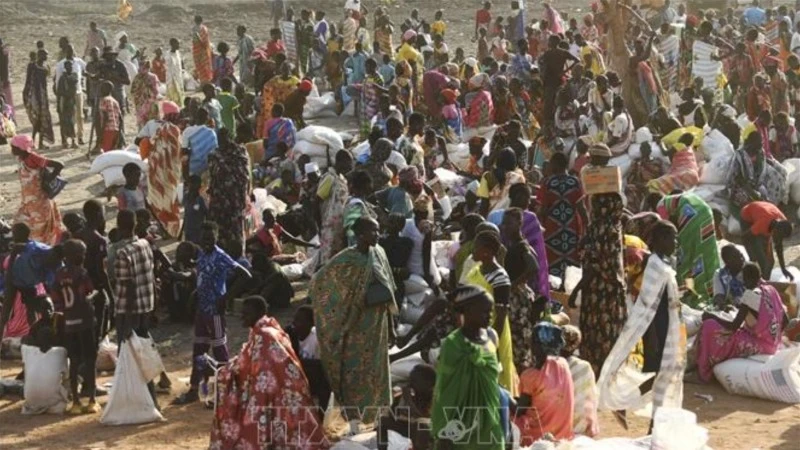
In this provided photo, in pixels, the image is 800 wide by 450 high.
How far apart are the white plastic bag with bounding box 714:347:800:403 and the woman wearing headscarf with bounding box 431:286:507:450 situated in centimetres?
353

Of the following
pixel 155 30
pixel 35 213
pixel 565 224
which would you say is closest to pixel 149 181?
pixel 35 213

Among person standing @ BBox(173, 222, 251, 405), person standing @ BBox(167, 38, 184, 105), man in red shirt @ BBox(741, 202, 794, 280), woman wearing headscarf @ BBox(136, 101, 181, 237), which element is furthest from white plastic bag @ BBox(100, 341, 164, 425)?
person standing @ BBox(167, 38, 184, 105)

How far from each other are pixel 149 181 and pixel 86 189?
8.86 ft

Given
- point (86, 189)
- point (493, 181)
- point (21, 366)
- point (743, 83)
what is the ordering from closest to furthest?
point (21, 366)
point (493, 181)
point (86, 189)
point (743, 83)

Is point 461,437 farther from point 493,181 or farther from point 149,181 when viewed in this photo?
point 149,181

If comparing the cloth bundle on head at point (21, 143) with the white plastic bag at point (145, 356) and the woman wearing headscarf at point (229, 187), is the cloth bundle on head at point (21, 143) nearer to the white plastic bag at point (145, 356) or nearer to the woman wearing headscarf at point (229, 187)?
the woman wearing headscarf at point (229, 187)

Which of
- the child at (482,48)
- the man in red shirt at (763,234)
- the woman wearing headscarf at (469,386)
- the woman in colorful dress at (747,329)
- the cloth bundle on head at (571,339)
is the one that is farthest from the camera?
the child at (482,48)

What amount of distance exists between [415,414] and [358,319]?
41.6 inches

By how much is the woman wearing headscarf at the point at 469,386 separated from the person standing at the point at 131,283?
10.0 feet

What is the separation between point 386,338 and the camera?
8.38 meters

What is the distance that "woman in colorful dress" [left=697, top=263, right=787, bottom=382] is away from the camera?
955cm

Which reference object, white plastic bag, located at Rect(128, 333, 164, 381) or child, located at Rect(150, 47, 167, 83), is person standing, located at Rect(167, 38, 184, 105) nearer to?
child, located at Rect(150, 47, 167, 83)

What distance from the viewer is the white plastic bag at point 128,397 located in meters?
8.93

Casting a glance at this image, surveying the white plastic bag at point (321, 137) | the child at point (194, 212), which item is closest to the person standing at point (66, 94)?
the white plastic bag at point (321, 137)
